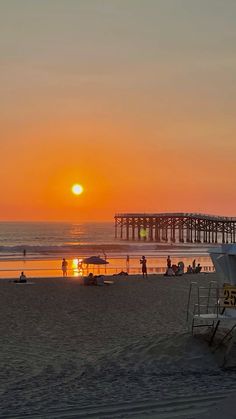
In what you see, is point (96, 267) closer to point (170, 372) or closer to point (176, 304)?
point (176, 304)

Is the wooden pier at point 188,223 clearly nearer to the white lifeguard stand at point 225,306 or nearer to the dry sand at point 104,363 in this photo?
the dry sand at point 104,363

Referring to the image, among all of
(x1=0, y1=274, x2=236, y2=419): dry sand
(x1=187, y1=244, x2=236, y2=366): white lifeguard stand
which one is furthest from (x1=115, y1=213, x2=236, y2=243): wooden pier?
(x1=187, y1=244, x2=236, y2=366): white lifeguard stand

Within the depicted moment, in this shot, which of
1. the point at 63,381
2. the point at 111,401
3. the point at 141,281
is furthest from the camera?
the point at 141,281

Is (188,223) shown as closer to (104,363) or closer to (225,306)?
(225,306)

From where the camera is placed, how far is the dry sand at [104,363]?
22.2 feet

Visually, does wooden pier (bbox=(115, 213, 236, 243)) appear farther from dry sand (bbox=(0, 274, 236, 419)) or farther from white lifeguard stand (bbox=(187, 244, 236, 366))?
white lifeguard stand (bbox=(187, 244, 236, 366))

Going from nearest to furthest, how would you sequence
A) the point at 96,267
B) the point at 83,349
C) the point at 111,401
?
1. the point at 111,401
2. the point at 83,349
3. the point at 96,267

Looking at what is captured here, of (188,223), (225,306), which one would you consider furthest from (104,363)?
(188,223)

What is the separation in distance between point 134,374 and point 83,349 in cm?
253

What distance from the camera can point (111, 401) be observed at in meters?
7.00

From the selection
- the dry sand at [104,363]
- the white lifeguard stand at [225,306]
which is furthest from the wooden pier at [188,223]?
the white lifeguard stand at [225,306]

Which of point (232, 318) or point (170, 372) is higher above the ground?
point (232, 318)

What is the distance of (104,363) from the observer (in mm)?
9578

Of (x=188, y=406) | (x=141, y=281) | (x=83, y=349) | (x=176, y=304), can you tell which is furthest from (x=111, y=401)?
(x=141, y=281)
